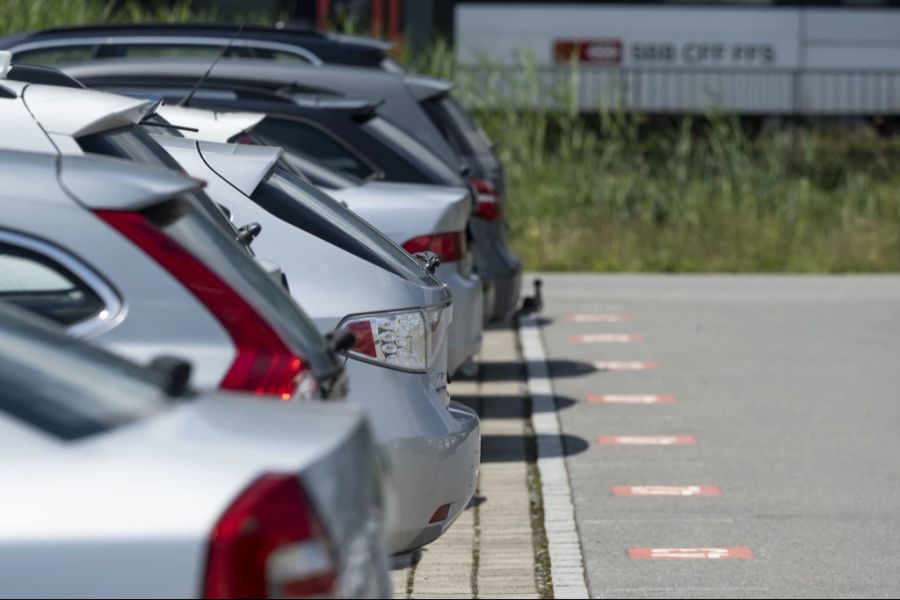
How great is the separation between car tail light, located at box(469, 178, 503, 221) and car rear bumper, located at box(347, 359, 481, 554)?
4.72 meters

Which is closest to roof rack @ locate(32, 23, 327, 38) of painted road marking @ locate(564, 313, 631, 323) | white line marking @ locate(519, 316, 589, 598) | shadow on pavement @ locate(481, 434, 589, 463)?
white line marking @ locate(519, 316, 589, 598)

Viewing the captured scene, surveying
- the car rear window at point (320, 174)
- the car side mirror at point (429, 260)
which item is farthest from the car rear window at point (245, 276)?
the car rear window at point (320, 174)

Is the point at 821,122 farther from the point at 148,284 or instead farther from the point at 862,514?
the point at 148,284

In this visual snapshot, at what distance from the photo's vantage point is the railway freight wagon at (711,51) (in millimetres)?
22375

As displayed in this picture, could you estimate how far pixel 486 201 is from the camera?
33.1ft

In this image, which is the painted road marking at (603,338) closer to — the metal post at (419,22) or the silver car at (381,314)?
the silver car at (381,314)

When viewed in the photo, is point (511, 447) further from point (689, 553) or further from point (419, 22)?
point (419, 22)

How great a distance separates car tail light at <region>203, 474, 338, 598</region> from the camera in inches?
112

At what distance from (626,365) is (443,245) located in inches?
143

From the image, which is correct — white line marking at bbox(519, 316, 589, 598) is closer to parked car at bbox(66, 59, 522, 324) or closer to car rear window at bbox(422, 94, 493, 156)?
parked car at bbox(66, 59, 522, 324)

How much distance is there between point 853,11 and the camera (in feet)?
76.0

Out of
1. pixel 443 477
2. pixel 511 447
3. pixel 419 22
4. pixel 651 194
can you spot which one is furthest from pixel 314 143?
pixel 419 22

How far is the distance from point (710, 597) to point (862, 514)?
4.70 feet

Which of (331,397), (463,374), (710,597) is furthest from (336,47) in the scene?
(331,397)
